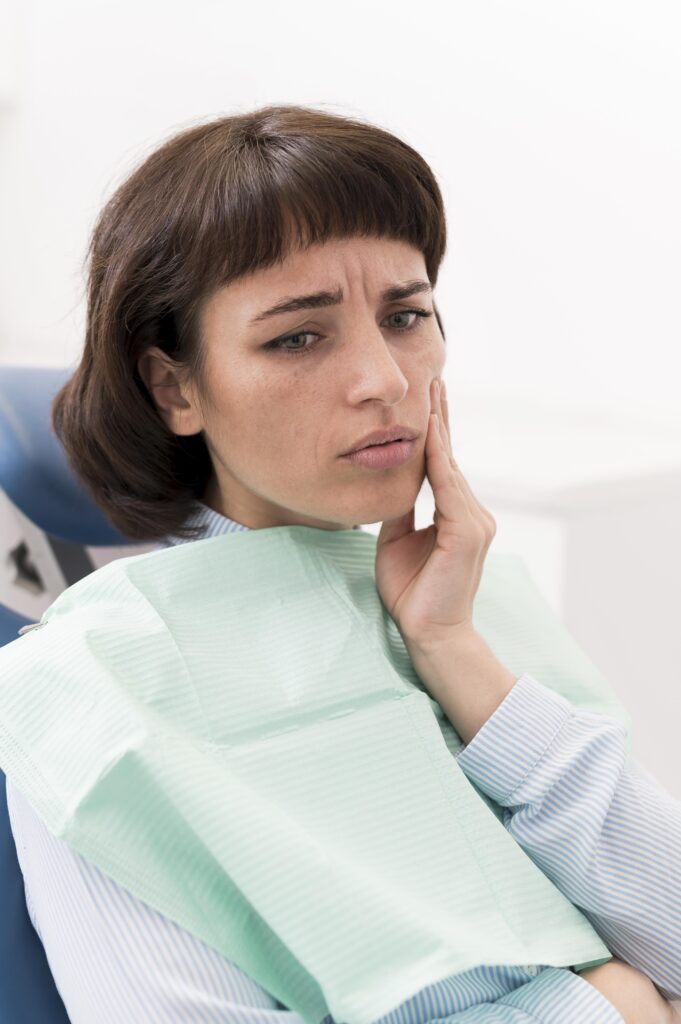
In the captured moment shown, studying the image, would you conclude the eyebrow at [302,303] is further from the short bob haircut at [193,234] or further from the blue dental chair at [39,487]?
the blue dental chair at [39,487]

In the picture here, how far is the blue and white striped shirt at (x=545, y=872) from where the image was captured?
2.73 feet

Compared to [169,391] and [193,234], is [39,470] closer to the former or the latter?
[169,391]

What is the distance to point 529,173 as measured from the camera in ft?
7.22

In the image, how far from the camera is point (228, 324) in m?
1.01

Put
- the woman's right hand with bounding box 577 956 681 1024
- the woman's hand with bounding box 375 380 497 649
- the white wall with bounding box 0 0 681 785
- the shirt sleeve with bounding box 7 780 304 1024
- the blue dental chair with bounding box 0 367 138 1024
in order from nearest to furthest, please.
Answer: the shirt sleeve with bounding box 7 780 304 1024 < the woman's right hand with bounding box 577 956 681 1024 < the woman's hand with bounding box 375 380 497 649 < the blue dental chair with bounding box 0 367 138 1024 < the white wall with bounding box 0 0 681 785

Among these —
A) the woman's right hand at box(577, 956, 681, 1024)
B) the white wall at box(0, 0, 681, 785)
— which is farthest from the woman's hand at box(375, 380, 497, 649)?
the white wall at box(0, 0, 681, 785)

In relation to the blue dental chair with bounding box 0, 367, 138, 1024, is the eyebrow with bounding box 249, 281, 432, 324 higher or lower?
higher

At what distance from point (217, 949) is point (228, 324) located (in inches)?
19.0

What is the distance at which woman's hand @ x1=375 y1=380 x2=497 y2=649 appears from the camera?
1071mm

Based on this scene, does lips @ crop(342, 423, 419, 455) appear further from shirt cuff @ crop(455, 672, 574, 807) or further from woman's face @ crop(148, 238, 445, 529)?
shirt cuff @ crop(455, 672, 574, 807)

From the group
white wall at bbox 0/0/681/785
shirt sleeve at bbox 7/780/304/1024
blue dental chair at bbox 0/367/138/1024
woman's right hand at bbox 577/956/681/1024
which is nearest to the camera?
shirt sleeve at bbox 7/780/304/1024

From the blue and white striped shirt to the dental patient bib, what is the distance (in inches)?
0.8

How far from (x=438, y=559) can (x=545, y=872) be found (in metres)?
0.28

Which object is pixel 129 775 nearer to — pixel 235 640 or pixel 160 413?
pixel 235 640
